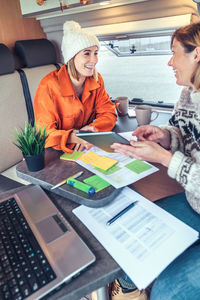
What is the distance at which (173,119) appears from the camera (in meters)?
1.12

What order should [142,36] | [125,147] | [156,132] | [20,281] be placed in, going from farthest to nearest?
1. [142,36]
2. [156,132]
3. [125,147]
4. [20,281]

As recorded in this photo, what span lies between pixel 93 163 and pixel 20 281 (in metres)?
0.49

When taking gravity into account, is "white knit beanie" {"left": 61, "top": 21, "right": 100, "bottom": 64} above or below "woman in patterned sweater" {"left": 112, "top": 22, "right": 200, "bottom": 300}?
above

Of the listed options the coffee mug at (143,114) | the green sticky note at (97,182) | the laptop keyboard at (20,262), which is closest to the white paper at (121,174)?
the green sticky note at (97,182)

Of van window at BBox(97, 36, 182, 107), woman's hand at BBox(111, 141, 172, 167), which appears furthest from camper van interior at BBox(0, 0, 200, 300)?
woman's hand at BBox(111, 141, 172, 167)

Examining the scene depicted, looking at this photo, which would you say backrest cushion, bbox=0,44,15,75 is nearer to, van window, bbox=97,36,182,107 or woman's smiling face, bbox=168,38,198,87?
van window, bbox=97,36,182,107

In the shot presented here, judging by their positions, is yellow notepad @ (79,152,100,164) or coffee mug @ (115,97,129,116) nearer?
yellow notepad @ (79,152,100,164)

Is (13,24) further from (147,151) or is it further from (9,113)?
(147,151)

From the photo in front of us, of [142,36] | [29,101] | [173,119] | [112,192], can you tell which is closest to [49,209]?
[112,192]

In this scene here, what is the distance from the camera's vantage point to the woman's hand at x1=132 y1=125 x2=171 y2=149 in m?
1.05

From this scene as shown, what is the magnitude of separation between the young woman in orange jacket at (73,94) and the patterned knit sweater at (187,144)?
405mm

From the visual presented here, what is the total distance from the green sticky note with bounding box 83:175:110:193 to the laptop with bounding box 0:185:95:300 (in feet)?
0.47

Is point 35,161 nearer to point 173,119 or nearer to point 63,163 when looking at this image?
point 63,163

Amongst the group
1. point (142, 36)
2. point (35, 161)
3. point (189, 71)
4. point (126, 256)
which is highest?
point (142, 36)
